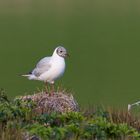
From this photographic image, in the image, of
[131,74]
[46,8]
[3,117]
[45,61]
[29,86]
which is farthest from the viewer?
[46,8]

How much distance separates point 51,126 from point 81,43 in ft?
103

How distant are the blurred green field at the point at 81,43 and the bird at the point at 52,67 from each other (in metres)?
4.77

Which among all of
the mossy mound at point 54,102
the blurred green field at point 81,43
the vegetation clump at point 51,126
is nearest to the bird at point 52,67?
the mossy mound at point 54,102

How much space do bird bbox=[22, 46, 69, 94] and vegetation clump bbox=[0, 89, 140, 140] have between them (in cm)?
251

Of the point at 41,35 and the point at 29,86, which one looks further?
the point at 41,35

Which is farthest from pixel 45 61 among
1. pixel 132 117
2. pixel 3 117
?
pixel 3 117

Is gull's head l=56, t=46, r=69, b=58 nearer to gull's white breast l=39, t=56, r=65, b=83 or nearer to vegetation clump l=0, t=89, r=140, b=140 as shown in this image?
gull's white breast l=39, t=56, r=65, b=83

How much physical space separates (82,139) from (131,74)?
1991 cm

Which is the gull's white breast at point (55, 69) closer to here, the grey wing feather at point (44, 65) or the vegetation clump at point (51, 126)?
the grey wing feather at point (44, 65)

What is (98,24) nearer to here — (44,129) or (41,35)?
(41,35)

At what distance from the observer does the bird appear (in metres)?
10.9

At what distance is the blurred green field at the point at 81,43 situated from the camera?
23344mm

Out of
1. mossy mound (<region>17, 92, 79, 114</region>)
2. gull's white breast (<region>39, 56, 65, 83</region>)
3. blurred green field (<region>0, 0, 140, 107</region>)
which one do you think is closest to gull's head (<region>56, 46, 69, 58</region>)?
gull's white breast (<region>39, 56, 65, 83</region>)

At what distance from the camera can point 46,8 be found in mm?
64125
